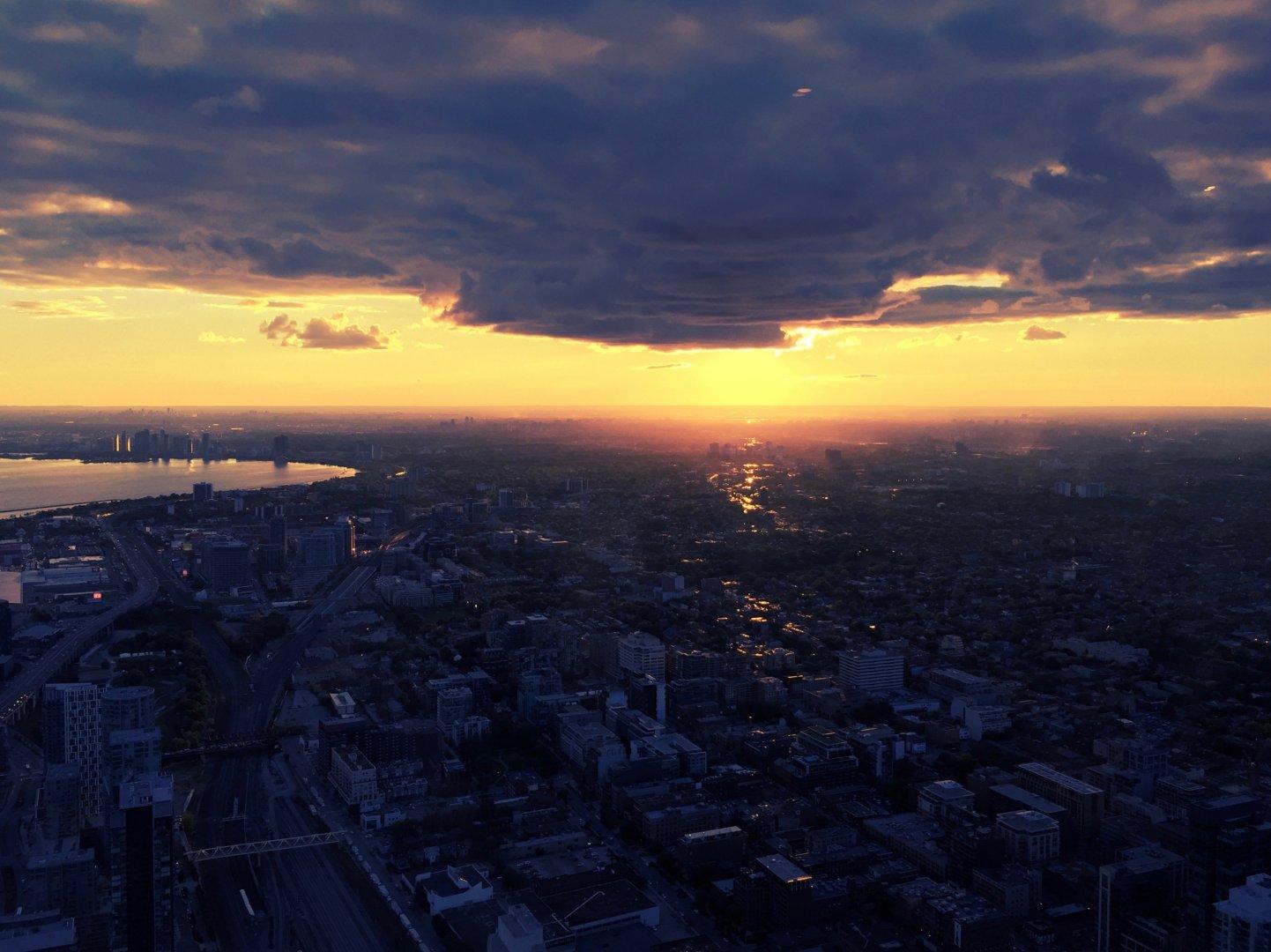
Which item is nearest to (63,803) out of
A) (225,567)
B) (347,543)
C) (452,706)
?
(452,706)

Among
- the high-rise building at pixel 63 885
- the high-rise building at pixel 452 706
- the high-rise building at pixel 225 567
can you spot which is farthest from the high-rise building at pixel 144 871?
the high-rise building at pixel 225 567

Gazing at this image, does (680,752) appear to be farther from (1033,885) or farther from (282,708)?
(282,708)

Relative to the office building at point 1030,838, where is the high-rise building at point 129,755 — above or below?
above

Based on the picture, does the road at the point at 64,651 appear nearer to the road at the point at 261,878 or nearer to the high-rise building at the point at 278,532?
the road at the point at 261,878

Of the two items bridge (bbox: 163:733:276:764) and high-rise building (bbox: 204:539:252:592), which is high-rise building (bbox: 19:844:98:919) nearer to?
bridge (bbox: 163:733:276:764)

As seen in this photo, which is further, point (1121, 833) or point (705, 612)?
point (705, 612)

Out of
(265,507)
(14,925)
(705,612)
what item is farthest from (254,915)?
(265,507)
